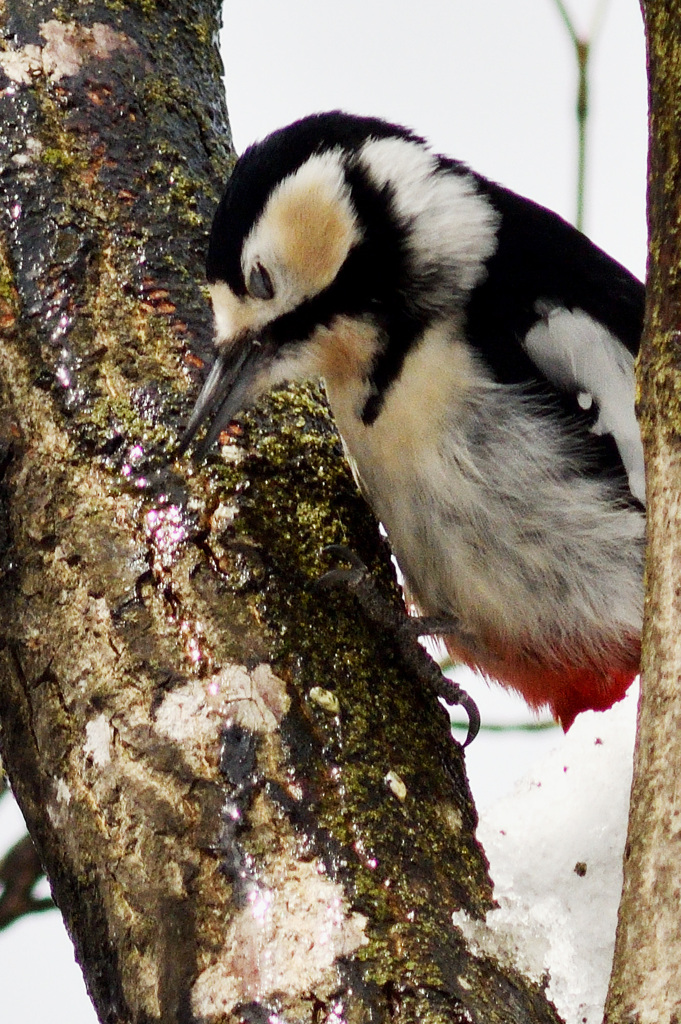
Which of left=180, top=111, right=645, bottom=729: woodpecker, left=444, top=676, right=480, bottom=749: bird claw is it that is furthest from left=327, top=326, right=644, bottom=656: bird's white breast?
left=444, top=676, right=480, bottom=749: bird claw

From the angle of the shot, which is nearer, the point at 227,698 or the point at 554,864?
the point at 227,698

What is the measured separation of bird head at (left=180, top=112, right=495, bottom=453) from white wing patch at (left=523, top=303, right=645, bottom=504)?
16cm

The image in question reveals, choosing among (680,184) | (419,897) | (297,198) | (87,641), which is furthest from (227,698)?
(297,198)

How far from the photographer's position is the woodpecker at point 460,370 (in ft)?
6.56

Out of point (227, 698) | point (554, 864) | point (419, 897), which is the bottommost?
point (554, 864)

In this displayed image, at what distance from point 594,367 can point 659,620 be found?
1.07 m

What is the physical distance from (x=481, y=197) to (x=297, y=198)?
364 millimetres

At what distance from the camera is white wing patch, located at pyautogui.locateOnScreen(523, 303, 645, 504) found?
207 centimetres

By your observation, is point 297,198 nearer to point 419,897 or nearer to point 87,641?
point 87,641

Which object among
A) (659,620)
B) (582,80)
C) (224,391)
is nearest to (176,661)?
(224,391)

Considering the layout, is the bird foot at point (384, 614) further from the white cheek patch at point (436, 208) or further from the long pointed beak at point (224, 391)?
the white cheek patch at point (436, 208)

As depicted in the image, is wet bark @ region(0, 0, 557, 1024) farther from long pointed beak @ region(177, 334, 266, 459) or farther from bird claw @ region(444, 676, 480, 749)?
bird claw @ region(444, 676, 480, 749)

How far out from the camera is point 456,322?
206cm

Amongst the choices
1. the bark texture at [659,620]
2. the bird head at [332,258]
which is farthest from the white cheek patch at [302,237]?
the bark texture at [659,620]
